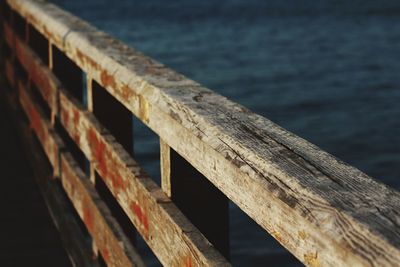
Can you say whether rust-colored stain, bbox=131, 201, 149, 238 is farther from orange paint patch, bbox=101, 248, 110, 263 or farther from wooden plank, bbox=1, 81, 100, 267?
wooden plank, bbox=1, 81, 100, 267

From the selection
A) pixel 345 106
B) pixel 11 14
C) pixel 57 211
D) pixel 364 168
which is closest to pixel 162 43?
pixel 345 106

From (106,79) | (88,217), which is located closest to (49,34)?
(88,217)

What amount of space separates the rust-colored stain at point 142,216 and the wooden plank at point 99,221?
160 mm

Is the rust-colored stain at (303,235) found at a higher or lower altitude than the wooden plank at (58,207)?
higher

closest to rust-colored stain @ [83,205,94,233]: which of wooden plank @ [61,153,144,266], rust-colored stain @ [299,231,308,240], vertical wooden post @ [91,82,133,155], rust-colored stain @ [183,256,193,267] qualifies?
wooden plank @ [61,153,144,266]

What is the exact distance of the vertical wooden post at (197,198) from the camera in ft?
7.03

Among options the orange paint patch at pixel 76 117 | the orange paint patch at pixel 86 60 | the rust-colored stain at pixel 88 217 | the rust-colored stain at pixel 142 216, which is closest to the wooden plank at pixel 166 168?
the rust-colored stain at pixel 142 216

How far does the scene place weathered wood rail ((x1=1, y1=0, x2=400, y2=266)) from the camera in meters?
1.33

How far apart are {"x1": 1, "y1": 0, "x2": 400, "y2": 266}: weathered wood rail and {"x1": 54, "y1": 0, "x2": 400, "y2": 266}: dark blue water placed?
3185 mm

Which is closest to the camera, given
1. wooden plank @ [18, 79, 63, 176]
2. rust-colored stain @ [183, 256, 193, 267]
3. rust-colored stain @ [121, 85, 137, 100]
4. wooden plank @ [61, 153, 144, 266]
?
rust-colored stain @ [183, 256, 193, 267]

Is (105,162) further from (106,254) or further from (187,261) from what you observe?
(187,261)

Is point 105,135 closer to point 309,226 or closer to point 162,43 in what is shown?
point 309,226

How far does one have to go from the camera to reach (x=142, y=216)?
2398 mm

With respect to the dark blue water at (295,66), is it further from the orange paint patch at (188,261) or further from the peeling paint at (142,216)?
the orange paint patch at (188,261)
